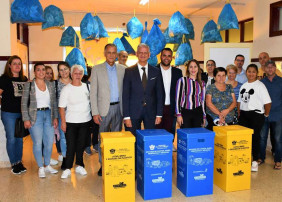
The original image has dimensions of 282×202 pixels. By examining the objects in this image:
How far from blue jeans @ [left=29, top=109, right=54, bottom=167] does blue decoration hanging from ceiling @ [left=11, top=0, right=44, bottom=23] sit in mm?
1226

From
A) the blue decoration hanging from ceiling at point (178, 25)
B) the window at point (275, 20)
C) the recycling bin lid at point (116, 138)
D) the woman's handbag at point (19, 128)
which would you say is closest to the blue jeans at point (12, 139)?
the woman's handbag at point (19, 128)

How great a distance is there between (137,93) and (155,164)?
32.9 inches

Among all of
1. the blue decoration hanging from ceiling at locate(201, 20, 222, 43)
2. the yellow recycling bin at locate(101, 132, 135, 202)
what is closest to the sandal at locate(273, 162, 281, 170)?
the yellow recycling bin at locate(101, 132, 135, 202)

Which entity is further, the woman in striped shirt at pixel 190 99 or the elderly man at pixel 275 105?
the elderly man at pixel 275 105

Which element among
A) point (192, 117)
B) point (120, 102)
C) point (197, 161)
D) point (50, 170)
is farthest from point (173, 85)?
point (50, 170)

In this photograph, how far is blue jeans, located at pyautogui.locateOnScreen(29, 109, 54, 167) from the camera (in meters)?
3.38

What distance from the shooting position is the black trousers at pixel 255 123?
12.1 feet

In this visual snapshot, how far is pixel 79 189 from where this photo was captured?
3.10 m

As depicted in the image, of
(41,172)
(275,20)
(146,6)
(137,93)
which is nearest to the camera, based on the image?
(137,93)

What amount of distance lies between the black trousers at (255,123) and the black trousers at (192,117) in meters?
0.75

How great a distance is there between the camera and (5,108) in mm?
3512

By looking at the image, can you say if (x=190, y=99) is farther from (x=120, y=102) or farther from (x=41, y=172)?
(x=41, y=172)

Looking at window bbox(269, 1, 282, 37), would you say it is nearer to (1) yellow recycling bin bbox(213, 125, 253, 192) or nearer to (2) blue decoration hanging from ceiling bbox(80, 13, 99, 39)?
(1) yellow recycling bin bbox(213, 125, 253, 192)

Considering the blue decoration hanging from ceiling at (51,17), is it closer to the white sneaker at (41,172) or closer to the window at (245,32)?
the white sneaker at (41,172)
